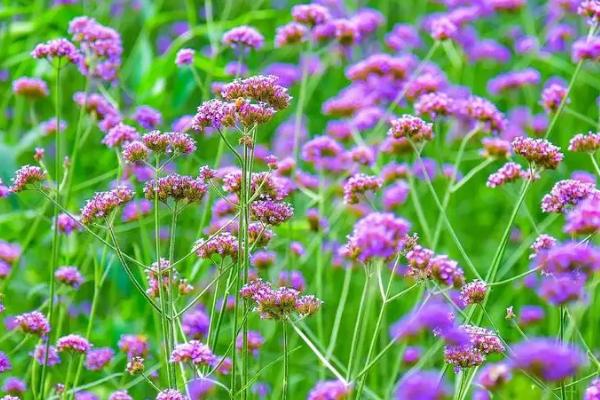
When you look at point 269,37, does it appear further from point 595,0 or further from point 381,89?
point 595,0

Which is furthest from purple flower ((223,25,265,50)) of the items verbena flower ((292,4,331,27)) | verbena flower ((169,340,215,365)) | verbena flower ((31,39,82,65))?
verbena flower ((169,340,215,365))

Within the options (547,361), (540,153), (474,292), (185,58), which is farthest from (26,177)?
(547,361)

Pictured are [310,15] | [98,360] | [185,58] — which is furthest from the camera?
[310,15]

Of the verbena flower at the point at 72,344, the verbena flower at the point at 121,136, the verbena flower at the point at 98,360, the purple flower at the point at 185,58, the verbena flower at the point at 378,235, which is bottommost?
the verbena flower at the point at 98,360

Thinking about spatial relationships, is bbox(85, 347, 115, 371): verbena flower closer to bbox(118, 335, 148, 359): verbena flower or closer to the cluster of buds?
bbox(118, 335, 148, 359): verbena flower

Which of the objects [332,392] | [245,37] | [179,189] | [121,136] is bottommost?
[332,392]

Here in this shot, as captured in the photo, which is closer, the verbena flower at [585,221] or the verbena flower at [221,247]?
the verbena flower at [585,221]

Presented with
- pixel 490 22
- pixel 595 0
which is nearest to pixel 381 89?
pixel 595 0

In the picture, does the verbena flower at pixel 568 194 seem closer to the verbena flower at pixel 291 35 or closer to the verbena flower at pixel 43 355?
the verbena flower at pixel 43 355

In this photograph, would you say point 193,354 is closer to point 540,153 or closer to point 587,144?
point 540,153

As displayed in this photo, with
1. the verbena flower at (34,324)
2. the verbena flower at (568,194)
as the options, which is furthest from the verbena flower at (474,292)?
the verbena flower at (34,324)

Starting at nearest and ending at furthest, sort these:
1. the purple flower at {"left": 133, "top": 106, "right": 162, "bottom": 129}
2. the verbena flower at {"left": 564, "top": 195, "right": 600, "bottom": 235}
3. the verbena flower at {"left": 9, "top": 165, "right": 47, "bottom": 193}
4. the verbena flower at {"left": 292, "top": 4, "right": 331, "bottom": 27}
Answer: the verbena flower at {"left": 564, "top": 195, "right": 600, "bottom": 235}, the verbena flower at {"left": 9, "top": 165, "right": 47, "bottom": 193}, the purple flower at {"left": 133, "top": 106, "right": 162, "bottom": 129}, the verbena flower at {"left": 292, "top": 4, "right": 331, "bottom": 27}
